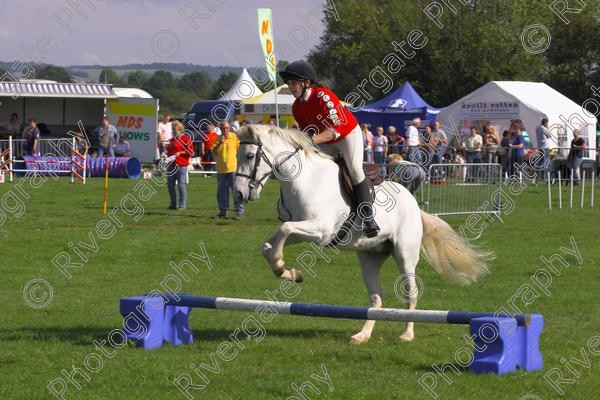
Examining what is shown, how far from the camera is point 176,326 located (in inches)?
367

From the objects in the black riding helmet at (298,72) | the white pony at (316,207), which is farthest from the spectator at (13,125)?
the black riding helmet at (298,72)

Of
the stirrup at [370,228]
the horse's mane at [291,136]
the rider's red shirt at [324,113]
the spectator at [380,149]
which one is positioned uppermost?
the rider's red shirt at [324,113]

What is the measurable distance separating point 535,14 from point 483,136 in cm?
2031

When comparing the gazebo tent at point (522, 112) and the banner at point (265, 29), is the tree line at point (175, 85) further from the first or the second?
the banner at point (265, 29)

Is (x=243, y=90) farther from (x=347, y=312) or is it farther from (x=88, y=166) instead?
(x=347, y=312)

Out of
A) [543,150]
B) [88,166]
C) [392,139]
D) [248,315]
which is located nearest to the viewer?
[248,315]

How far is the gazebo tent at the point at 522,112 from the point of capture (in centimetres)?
3534

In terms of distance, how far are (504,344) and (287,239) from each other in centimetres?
225

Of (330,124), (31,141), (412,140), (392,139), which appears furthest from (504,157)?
(330,124)

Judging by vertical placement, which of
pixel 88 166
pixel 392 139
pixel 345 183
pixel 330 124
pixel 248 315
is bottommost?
pixel 88 166

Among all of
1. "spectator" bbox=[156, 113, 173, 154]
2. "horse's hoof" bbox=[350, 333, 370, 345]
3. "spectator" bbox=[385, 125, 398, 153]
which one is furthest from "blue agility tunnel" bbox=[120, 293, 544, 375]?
"spectator" bbox=[156, 113, 173, 154]

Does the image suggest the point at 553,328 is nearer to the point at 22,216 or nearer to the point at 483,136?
the point at 22,216

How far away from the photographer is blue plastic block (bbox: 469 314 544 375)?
26.2 ft

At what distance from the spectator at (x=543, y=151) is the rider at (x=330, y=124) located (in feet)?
61.2
